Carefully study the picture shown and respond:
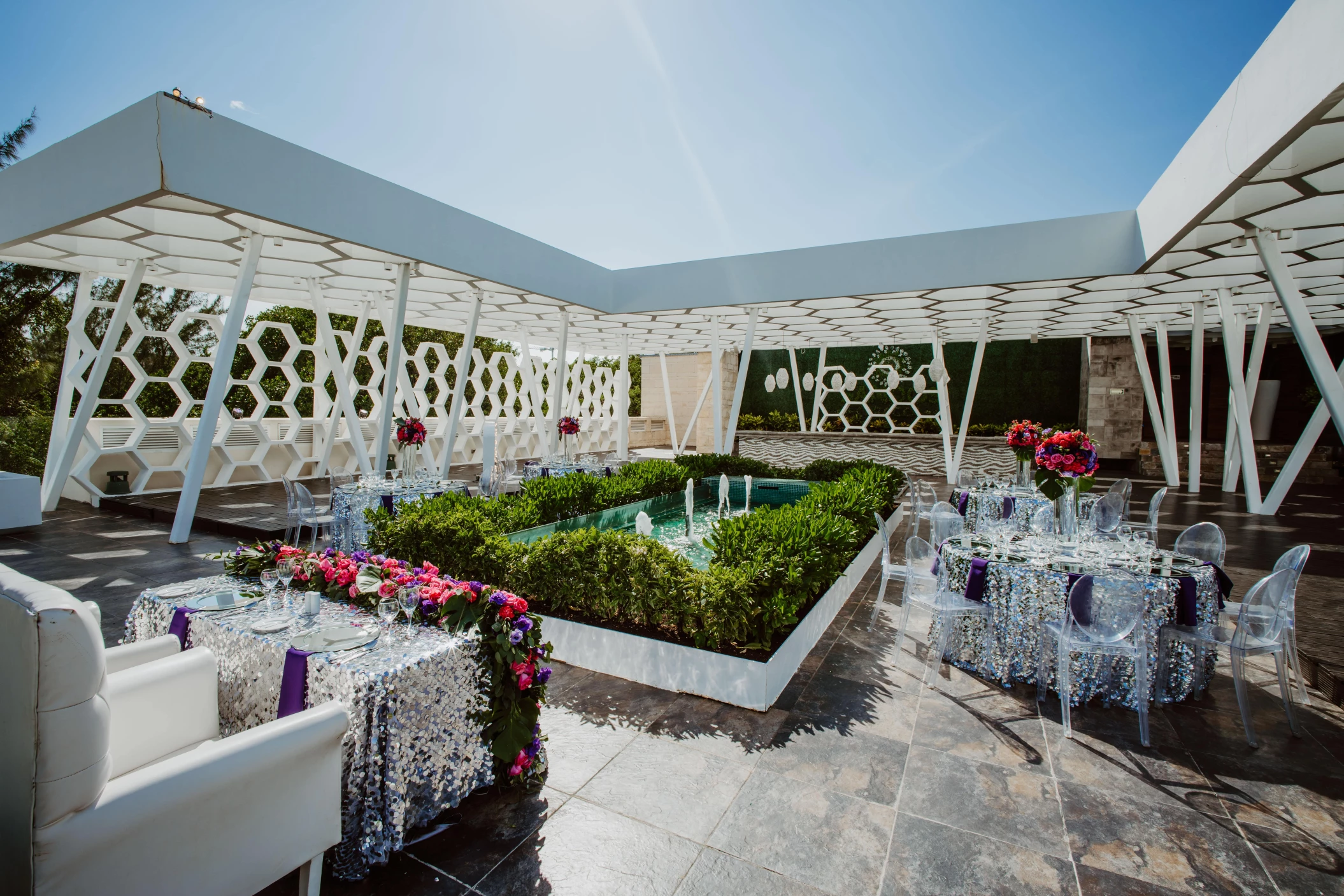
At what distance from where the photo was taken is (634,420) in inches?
777

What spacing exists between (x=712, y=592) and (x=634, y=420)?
54.9 feet

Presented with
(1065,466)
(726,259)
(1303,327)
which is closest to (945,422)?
(726,259)

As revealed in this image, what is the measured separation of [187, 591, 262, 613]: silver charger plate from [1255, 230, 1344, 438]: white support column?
8156 mm

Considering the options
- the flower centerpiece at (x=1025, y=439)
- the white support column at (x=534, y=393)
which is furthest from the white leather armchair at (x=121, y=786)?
the white support column at (x=534, y=393)

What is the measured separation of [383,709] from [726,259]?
8.38 meters

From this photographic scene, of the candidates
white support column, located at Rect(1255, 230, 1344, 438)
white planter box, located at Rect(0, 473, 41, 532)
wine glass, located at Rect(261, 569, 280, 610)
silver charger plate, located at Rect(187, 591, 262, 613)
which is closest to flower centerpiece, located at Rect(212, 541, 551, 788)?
wine glass, located at Rect(261, 569, 280, 610)

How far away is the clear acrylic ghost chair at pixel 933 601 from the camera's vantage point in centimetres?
336

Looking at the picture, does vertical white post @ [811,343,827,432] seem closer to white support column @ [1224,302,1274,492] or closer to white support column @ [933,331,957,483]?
white support column @ [933,331,957,483]

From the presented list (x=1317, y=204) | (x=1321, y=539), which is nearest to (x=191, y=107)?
(x=1317, y=204)

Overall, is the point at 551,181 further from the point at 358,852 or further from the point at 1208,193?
the point at 358,852

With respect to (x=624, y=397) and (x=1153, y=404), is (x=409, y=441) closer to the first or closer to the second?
(x=624, y=397)

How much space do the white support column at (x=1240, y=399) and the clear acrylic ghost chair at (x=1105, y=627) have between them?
7835mm

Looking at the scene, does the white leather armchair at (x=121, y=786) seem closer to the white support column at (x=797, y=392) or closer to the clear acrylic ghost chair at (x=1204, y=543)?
the clear acrylic ghost chair at (x=1204, y=543)

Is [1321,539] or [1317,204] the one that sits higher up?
[1317,204]
